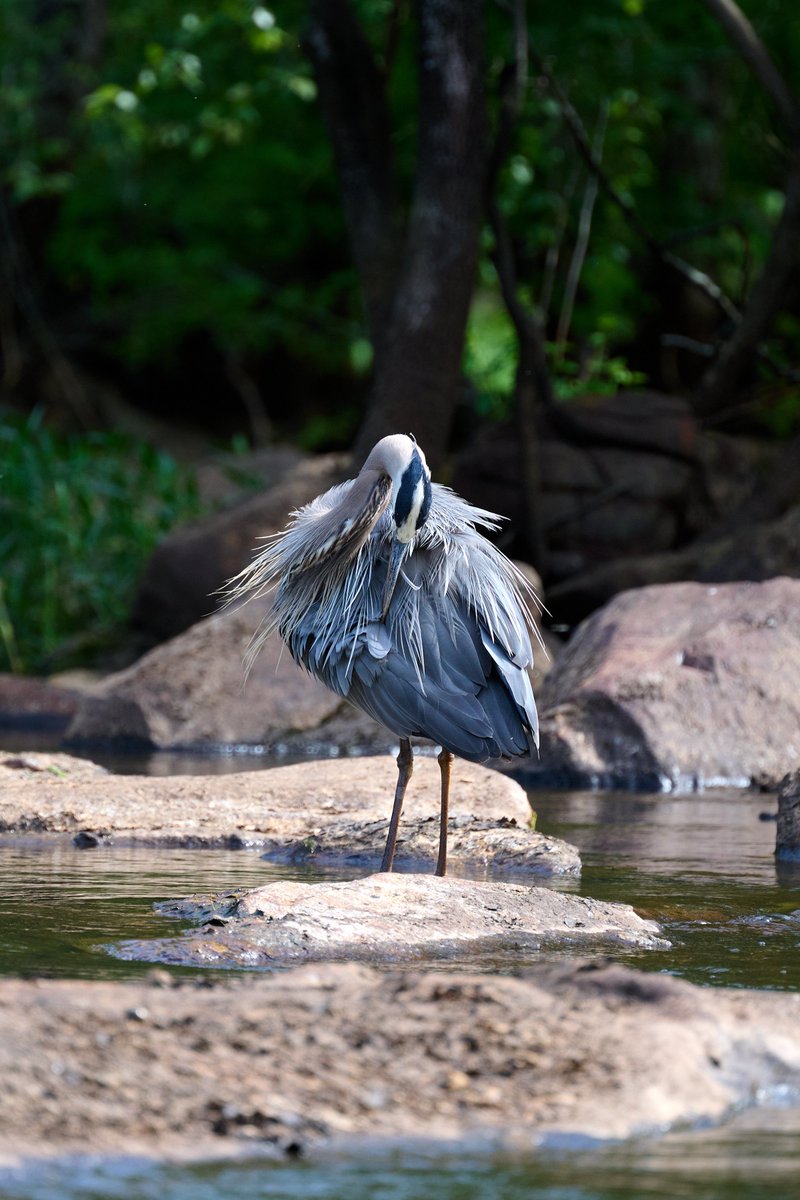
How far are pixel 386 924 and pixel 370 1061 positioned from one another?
1311mm

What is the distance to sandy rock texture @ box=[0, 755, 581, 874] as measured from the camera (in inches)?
216

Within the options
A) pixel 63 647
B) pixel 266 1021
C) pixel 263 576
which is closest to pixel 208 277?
pixel 63 647

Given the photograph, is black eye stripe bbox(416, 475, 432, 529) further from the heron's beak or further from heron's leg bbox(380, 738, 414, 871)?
heron's leg bbox(380, 738, 414, 871)

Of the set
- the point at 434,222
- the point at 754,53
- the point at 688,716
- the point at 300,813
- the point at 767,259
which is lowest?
the point at 300,813

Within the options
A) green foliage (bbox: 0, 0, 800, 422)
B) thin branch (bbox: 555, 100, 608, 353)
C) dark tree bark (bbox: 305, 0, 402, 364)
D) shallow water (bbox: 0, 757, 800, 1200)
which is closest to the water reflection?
shallow water (bbox: 0, 757, 800, 1200)

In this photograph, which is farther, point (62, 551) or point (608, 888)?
point (62, 551)

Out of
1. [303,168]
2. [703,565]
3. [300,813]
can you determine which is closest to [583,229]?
[703,565]

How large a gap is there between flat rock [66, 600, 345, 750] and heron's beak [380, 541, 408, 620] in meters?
4.43

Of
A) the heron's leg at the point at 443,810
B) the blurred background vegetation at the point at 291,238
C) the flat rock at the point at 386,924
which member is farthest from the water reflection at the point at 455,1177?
the blurred background vegetation at the point at 291,238

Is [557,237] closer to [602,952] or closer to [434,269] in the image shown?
[434,269]

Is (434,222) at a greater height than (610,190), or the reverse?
(610,190)

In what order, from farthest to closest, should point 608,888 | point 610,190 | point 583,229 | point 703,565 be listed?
point 583,229 < point 610,190 < point 703,565 < point 608,888

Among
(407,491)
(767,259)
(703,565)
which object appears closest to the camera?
(407,491)

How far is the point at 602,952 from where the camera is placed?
4121 mm
